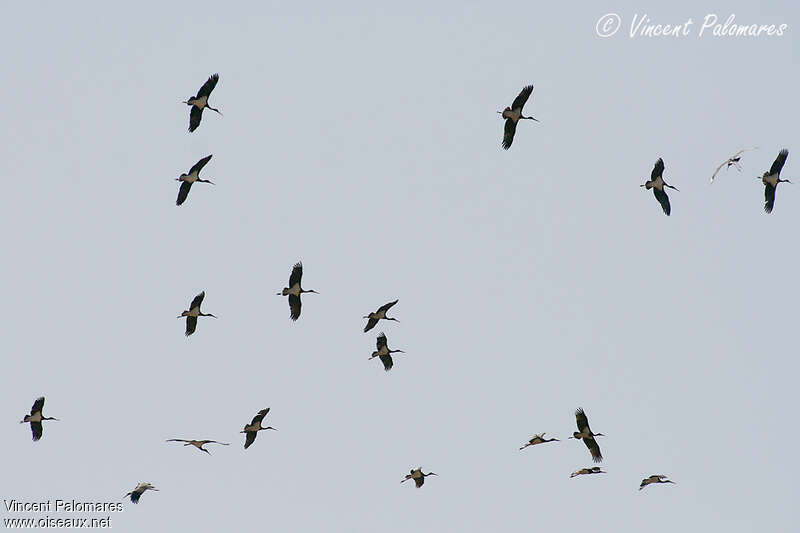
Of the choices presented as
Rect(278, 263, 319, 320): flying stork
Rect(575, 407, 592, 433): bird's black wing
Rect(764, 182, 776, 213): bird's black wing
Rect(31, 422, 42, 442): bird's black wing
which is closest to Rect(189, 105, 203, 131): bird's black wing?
→ Rect(278, 263, 319, 320): flying stork

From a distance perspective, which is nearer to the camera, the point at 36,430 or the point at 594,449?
the point at 594,449

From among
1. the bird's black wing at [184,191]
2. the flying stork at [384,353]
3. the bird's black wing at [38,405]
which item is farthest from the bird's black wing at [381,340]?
the bird's black wing at [38,405]

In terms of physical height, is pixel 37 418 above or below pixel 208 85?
below

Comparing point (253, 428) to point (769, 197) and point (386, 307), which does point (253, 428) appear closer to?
point (386, 307)

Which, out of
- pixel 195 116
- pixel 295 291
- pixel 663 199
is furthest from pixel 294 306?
pixel 663 199

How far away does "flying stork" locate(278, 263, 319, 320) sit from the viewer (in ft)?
195

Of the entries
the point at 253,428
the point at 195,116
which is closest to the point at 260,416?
the point at 253,428

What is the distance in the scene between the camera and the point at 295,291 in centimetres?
5975

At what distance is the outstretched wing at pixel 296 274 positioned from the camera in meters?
59.4

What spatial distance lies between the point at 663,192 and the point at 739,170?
3352mm

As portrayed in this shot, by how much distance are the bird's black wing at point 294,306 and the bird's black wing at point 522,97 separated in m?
8.96

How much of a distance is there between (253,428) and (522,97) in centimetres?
1285

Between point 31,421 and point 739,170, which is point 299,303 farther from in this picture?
point 739,170

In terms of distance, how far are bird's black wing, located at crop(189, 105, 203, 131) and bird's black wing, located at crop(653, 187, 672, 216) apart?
13.6 m
